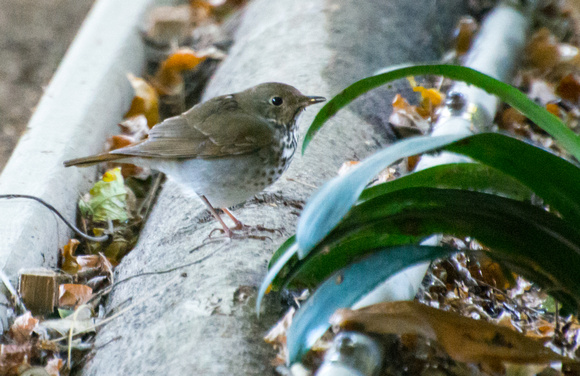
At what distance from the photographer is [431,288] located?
2260mm

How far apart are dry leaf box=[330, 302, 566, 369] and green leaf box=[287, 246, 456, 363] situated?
3 centimetres

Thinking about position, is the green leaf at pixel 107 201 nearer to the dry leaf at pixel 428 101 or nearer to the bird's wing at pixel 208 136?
the bird's wing at pixel 208 136

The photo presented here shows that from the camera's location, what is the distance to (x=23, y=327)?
84.0 inches

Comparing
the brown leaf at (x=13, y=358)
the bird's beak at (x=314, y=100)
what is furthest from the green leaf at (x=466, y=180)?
the brown leaf at (x=13, y=358)

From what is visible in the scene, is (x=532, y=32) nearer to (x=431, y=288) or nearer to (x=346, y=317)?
(x=431, y=288)

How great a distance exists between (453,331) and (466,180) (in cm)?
55

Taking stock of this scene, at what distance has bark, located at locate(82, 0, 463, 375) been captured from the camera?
179 cm

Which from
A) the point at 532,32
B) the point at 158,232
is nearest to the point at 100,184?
the point at 158,232

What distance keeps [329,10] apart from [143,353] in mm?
2716

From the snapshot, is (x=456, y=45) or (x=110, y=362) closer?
(x=110, y=362)

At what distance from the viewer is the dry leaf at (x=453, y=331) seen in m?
1.50

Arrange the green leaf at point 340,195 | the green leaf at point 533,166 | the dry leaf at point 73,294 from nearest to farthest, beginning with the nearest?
the green leaf at point 340,195 → the green leaf at point 533,166 → the dry leaf at point 73,294

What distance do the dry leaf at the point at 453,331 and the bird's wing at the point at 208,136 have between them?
0.98 metres

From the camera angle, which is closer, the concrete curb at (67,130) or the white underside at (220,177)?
the white underside at (220,177)
